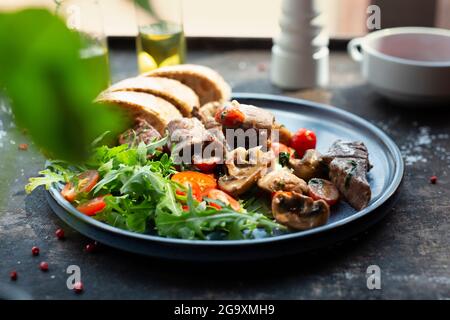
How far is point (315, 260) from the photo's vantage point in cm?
125

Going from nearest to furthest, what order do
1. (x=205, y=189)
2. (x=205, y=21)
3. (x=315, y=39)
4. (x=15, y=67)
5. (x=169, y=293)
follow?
(x=15, y=67) → (x=169, y=293) → (x=205, y=189) → (x=315, y=39) → (x=205, y=21)

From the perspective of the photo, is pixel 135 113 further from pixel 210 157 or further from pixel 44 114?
pixel 44 114

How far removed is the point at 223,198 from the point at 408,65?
3.16ft

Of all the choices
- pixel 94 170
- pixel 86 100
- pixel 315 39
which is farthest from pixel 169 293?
pixel 315 39

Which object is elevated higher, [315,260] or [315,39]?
[315,39]

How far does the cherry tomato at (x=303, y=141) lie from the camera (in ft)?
5.70

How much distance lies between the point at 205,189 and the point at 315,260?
37 centimetres

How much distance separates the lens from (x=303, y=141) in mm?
1737

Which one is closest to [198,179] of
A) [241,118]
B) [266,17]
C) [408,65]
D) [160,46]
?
[241,118]

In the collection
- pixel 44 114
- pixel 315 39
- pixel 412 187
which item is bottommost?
pixel 412 187

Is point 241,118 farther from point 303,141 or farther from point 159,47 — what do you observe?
point 159,47

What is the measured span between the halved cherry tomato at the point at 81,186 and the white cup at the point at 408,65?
3.73ft

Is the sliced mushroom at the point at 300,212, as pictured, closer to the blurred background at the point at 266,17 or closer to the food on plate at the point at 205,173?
the food on plate at the point at 205,173

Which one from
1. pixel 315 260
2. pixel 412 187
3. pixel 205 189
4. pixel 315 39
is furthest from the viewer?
pixel 315 39
